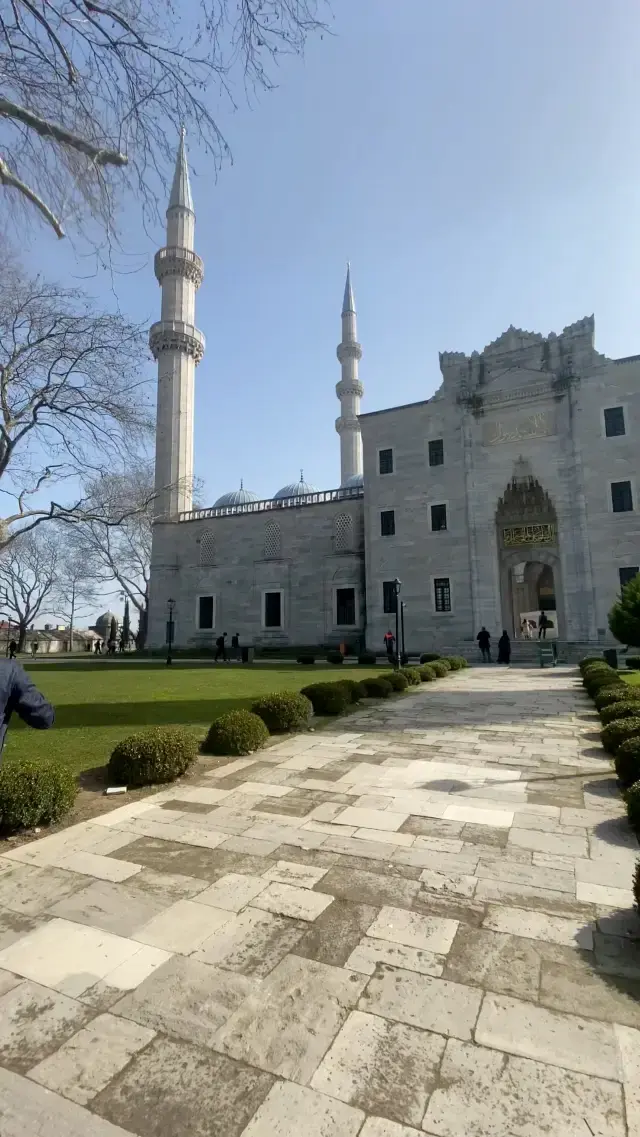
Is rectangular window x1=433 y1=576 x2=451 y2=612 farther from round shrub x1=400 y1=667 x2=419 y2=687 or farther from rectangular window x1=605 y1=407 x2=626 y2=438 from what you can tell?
round shrub x1=400 y1=667 x2=419 y2=687

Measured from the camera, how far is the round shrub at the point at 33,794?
15.6 ft

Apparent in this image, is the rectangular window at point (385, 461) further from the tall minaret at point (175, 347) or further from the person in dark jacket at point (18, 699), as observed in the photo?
the person in dark jacket at point (18, 699)

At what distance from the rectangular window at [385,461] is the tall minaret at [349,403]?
16.0m

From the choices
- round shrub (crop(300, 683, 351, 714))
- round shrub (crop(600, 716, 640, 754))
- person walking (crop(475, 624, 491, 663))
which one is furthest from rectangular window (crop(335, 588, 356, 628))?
round shrub (crop(600, 716, 640, 754))

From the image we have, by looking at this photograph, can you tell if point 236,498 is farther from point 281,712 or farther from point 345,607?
point 281,712

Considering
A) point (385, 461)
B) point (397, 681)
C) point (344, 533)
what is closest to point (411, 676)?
point (397, 681)

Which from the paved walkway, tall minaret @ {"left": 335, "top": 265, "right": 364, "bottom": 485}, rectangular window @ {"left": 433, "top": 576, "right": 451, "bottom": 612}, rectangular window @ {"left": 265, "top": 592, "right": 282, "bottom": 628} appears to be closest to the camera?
the paved walkway

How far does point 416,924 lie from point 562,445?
3007 cm

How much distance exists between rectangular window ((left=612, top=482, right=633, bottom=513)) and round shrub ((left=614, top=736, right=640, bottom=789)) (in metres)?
25.2

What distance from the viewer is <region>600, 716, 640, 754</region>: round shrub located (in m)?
6.69

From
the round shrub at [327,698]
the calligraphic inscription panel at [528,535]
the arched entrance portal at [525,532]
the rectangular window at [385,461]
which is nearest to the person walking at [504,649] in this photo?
the arched entrance portal at [525,532]

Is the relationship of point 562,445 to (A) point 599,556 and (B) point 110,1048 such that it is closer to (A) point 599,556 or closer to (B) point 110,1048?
(A) point 599,556

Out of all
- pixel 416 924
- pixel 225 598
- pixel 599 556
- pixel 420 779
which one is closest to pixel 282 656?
pixel 225 598

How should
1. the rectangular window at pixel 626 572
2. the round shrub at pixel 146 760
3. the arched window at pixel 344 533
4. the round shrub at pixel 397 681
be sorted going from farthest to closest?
the arched window at pixel 344 533 < the rectangular window at pixel 626 572 < the round shrub at pixel 397 681 < the round shrub at pixel 146 760
